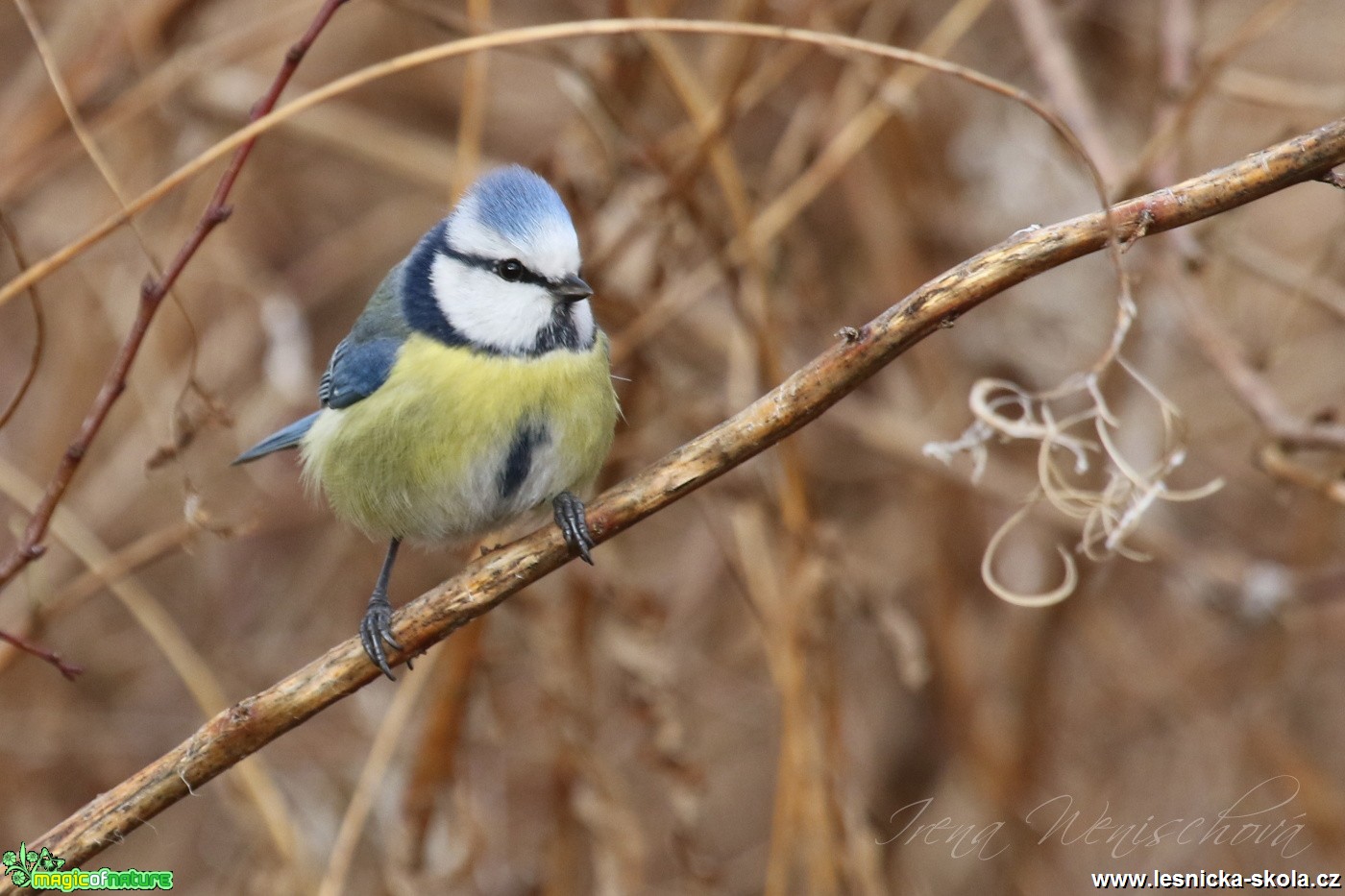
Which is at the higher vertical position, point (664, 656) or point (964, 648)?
point (964, 648)

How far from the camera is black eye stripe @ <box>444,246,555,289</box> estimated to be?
205cm

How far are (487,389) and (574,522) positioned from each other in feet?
1.00

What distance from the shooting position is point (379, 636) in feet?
6.01

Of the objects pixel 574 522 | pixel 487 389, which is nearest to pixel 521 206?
pixel 487 389

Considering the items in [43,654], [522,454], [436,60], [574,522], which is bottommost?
[43,654]

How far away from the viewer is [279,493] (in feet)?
11.6

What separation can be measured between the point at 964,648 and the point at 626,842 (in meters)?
1.09

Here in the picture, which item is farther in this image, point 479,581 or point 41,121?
point 41,121

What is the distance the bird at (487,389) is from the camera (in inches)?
79.8

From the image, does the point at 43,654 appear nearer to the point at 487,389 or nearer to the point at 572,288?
the point at 487,389

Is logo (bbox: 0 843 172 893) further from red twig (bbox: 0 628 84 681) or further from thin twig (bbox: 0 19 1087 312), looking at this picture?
thin twig (bbox: 0 19 1087 312)

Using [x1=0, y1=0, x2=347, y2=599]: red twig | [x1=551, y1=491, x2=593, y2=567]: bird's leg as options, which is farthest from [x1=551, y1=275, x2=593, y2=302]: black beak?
[x1=0, y1=0, x2=347, y2=599]: red twig

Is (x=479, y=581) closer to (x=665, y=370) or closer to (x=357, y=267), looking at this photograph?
(x=665, y=370)

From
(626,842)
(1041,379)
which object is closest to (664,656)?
A: (626,842)
